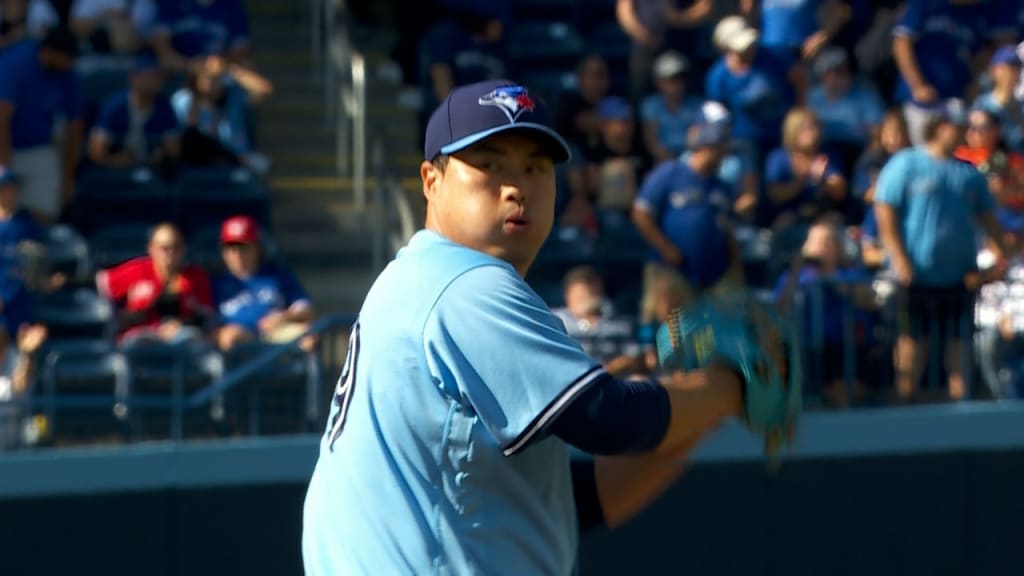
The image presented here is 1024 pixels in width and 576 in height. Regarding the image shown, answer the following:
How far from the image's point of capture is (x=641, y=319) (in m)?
8.17

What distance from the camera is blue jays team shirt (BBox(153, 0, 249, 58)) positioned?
10.4 meters

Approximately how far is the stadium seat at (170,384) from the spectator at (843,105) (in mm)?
4232

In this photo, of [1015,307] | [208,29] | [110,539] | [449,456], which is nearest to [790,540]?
[1015,307]

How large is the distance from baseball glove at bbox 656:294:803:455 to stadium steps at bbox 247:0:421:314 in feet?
22.3

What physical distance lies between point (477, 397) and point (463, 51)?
8.15m

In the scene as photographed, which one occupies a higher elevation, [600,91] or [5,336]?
[600,91]

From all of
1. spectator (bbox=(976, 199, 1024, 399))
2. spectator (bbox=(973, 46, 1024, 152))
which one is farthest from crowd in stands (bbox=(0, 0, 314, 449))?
spectator (bbox=(973, 46, 1024, 152))

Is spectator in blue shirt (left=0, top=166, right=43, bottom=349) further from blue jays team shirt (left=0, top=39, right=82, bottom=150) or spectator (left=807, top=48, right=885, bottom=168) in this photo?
spectator (left=807, top=48, right=885, bottom=168)

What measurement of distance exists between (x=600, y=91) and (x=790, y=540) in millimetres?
3296

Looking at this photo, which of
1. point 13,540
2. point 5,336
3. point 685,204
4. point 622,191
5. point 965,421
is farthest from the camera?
point 622,191

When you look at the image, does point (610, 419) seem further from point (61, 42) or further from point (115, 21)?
point (115, 21)

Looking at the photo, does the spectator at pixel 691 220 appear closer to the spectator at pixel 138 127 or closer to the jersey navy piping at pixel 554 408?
the spectator at pixel 138 127

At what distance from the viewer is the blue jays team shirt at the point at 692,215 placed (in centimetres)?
897

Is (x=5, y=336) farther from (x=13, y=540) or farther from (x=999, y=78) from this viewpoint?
(x=999, y=78)
